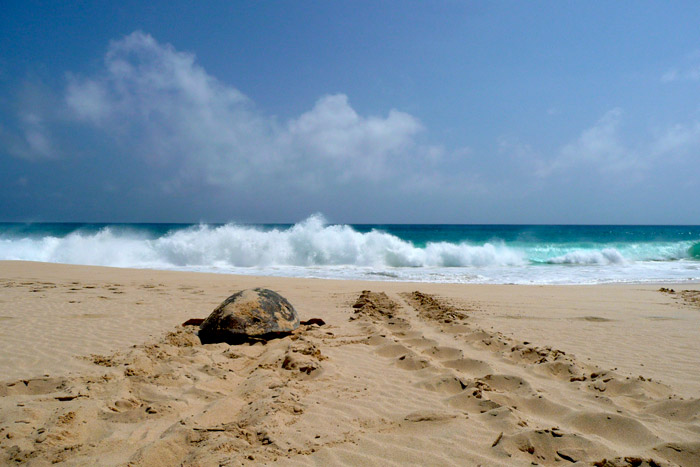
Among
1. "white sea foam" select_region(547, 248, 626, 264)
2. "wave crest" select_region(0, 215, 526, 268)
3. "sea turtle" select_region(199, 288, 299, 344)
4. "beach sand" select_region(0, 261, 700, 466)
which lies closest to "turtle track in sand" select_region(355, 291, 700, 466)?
"beach sand" select_region(0, 261, 700, 466)

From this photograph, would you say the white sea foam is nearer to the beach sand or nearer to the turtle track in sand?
the beach sand

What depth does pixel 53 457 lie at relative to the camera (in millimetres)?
2299

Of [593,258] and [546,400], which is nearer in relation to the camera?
[546,400]

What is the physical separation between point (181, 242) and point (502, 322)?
19.6 m

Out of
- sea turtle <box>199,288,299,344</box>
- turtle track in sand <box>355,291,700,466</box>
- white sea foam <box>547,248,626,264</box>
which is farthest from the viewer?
white sea foam <box>547,248,626,264</box>

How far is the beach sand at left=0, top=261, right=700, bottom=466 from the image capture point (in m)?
2.38

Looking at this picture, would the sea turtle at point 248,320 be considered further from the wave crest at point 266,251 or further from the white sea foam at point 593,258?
the white sea foam at point 593,258

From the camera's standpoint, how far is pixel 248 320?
202 inches

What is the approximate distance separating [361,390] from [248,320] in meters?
2.20

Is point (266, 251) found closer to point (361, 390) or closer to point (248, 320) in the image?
point (248, 320)

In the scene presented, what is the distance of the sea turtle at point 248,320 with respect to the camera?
5.04 metres

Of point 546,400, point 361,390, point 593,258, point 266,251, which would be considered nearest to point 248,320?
point 361,390

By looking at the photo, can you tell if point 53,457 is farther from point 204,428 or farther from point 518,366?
point 518,366

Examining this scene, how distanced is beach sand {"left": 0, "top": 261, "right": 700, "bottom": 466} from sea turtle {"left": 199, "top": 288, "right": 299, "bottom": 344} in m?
0.17
